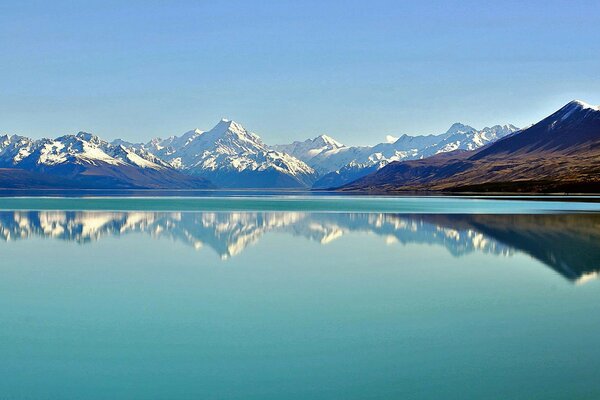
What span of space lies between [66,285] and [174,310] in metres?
10.0

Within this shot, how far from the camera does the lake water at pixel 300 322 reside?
734 inches

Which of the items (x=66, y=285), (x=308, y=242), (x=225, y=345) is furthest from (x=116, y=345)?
(x=308, y=242)

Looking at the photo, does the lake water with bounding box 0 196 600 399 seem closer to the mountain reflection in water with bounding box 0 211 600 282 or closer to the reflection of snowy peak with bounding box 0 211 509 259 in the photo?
the mountain reflection in water with bounding box 0 211 600 282

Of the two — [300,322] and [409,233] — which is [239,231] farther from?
[300,322]

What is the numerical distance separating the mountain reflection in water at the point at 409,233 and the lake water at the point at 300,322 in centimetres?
87

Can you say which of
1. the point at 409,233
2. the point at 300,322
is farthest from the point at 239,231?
the point at 300,322

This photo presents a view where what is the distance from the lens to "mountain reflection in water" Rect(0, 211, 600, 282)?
51156 millimetres

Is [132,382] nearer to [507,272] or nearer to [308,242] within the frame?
[507,272]

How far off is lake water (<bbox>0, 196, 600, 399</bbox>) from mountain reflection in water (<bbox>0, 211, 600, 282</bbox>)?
871 millimetres

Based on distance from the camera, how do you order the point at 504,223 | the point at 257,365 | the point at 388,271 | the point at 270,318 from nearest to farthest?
the point at 257,365 < the point at 270,318 < the point at 388,271 < the point at 504,223

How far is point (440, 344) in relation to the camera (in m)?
22.7

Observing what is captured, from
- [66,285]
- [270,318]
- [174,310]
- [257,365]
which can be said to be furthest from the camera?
[66,285]

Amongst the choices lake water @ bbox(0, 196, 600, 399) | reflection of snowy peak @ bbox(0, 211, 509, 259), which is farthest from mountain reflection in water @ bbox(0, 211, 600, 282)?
lake water @ bbox(0, 196, 600, 399)

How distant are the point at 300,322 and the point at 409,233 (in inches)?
1751
